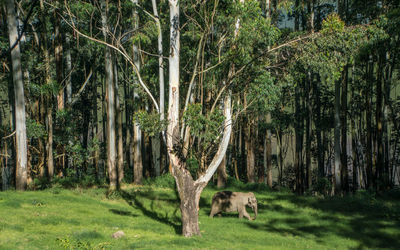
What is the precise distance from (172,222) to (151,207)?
3364 mm

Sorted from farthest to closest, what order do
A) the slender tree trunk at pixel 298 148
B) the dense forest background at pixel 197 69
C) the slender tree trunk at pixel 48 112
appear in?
the slender tree trunk at pixel 298 148
the slender tree trunk at pixel 48 112
the dense forest background at pixel 197 69

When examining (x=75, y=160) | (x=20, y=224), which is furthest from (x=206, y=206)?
(x=75, y=160)

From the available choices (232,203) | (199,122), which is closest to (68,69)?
(232,203)

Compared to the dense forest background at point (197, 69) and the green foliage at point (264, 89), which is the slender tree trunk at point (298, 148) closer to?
the dense forest background at point (197, 69)

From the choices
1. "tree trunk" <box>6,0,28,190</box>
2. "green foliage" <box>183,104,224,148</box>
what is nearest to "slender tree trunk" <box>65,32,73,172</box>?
"tree trunk" <box>6,0,28,190</box>

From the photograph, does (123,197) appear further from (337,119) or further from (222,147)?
(337,119)

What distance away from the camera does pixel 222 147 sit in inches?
643

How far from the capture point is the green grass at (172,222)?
43.9 feet

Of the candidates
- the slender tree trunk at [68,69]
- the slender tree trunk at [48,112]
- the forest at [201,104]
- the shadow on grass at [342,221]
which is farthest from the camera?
the slender tree trunk at [68,69]

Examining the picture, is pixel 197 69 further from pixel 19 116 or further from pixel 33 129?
pixel 33 129

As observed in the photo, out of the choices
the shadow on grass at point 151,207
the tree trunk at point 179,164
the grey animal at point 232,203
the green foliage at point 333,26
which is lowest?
the shadow on grass at point 151,207

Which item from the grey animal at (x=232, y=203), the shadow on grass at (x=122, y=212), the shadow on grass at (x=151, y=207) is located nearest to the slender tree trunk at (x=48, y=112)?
the shadow on grass at (x=151, y=207)

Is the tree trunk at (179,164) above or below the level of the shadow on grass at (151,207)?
above

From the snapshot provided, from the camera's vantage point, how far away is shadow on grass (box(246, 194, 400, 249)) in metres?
16.3
